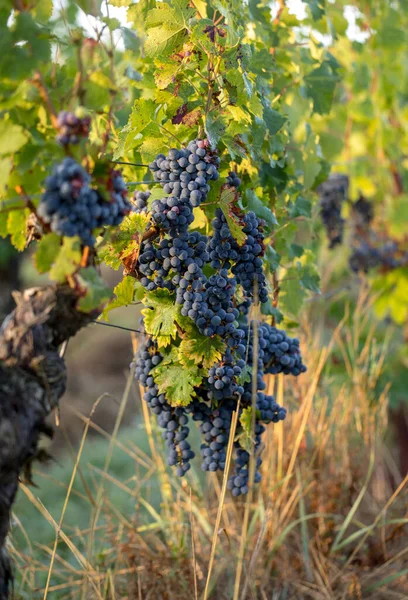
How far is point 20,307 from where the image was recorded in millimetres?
1174

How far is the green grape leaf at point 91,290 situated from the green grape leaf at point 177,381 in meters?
0.39

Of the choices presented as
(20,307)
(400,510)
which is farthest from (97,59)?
(400,510)

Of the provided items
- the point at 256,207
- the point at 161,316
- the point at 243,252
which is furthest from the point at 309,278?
the point at 161,316

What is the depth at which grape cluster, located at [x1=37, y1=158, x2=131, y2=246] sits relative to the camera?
103 cm

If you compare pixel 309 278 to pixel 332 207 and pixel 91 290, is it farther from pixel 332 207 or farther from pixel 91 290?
pixel 332 207

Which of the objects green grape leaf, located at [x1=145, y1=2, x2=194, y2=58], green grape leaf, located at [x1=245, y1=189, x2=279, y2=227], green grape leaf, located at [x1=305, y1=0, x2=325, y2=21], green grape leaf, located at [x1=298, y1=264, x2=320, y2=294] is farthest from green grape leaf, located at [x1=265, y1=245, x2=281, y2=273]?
green grape leaf, located at [x1=305, y1=0, x2=325, y2=21]

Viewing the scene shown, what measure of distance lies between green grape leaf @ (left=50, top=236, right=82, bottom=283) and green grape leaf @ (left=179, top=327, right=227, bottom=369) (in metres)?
0.43

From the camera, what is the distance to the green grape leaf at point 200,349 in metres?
1.42

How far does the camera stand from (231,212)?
1.42 metres

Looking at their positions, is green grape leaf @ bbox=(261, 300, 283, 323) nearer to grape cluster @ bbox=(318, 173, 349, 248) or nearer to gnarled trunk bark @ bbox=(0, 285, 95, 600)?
gnarled trunk bark @ bbox=(0, 285, 95, 600)

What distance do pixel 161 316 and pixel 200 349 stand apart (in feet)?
0.39

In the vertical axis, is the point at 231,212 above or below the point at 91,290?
above

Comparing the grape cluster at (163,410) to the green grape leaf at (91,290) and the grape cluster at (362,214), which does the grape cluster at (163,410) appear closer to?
the green grape leaf at (91,290)

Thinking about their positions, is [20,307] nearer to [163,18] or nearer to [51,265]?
[51,265]
